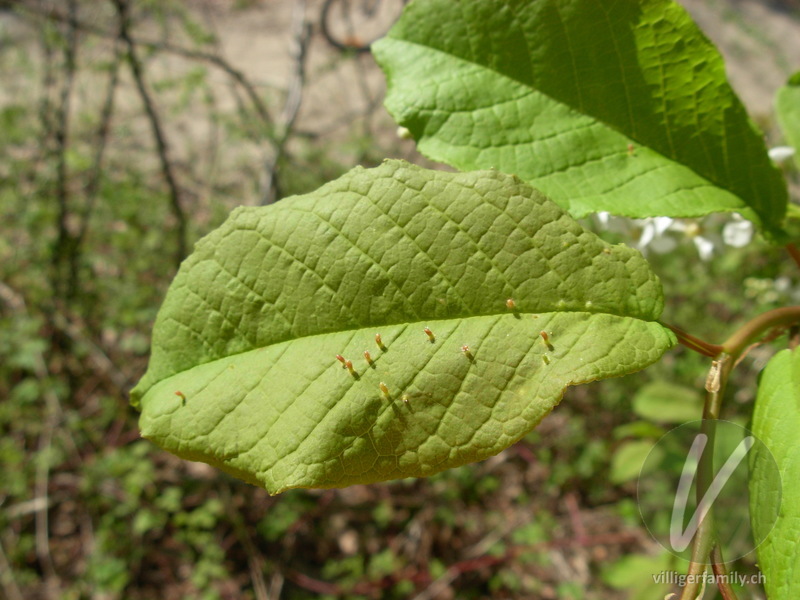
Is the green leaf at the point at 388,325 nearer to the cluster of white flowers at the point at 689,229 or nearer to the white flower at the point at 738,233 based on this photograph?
the cluster of white flowers at the point at 689,229

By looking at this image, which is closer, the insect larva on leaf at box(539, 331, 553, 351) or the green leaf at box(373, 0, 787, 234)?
the insect larva on leaf at box(539, 331, 553, 351)

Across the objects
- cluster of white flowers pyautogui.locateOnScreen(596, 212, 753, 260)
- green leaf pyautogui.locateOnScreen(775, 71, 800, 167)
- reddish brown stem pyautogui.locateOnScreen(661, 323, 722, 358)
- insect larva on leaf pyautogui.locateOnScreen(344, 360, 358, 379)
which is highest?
green leaf pyautogui.locateOnScreen(775, 71, 800, 167)

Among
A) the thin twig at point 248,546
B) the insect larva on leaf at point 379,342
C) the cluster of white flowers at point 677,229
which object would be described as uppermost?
the insect larva on leaf at point 379,342

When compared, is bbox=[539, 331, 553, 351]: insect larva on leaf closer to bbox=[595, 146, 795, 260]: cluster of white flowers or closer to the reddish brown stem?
the reddish brown stem

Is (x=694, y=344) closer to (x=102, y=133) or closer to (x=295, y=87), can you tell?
(x=295, y=87)

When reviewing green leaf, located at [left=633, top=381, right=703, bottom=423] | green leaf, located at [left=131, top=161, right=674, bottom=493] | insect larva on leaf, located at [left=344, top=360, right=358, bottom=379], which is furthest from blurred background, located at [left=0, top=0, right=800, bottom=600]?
insect larva on leaf, located at [left=344, top=360, right=358, bottom=379]
